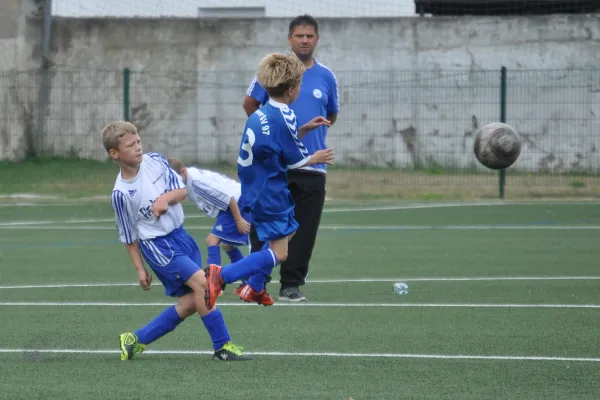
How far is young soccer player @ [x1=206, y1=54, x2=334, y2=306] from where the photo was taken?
23.0 ft

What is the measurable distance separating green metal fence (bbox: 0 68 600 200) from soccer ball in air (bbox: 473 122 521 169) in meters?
4.45

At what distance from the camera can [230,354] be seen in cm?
637

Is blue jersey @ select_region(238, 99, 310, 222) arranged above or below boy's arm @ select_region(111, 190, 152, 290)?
above

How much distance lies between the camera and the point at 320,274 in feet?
34.4

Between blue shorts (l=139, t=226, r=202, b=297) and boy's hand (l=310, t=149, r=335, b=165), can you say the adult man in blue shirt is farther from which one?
blue shorts (l=139, t=226, r=202, b=297)

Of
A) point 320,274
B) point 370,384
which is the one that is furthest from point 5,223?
point 370,384

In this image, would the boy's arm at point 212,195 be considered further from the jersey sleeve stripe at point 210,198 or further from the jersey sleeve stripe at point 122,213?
the jersey sleeve stripe at point 122,213

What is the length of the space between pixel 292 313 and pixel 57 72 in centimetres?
1457

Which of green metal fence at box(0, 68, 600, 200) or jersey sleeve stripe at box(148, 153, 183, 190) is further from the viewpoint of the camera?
green metal fence at box(0, 68, 600, 200)

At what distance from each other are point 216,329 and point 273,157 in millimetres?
1196

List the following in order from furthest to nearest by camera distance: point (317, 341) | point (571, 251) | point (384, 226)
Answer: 1. point (384, 226)
2. point (571, 251)
3. point (317, 341)

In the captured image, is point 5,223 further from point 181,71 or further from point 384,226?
point 181,71

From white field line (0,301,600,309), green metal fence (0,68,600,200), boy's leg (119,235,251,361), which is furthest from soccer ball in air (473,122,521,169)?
boy's leg (119,235,251,361)

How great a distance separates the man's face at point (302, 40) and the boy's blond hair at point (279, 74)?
1945 millimetres
